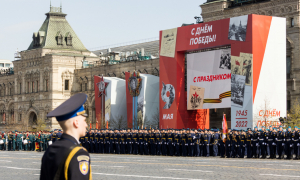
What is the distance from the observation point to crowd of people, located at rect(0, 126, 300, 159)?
26656 mm

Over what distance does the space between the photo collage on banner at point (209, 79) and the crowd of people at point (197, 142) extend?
12319mm

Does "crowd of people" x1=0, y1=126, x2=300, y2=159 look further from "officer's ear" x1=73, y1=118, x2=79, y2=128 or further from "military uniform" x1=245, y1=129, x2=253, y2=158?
"officer's ear" x1=73, y1=118, x2=79, y2=128

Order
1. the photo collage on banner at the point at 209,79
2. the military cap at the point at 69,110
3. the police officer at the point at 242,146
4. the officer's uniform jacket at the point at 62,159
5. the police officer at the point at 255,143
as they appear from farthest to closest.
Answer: the photo collage on banner at the point at 209,79 < the police officer at the point at 242,146 < the police officer at the point at 255,143 < the military cap at the point at 69,110 < the officer's uniform jacket at the point at 62,159

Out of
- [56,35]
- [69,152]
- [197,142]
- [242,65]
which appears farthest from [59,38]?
[69,152]

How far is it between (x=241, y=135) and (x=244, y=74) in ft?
49.8

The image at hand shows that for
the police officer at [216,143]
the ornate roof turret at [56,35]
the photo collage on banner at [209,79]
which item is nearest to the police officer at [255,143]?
the police officer at [216,143]

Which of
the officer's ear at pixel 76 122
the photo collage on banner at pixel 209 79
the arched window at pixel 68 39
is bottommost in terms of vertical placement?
the officer's ear at pixel 76 122

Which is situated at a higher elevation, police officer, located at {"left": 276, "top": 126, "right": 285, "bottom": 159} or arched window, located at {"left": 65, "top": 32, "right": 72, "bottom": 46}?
arched window, located at {"left": 65, "top": 32, "right": 72, "bottom": 46}

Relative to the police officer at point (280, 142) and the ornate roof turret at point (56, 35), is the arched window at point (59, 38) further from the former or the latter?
the police officer at point (280, 142)

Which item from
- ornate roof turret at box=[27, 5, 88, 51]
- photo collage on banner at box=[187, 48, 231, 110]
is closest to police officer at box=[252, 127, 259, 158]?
photo collage on banner at box=[187, 48, 231, 110]

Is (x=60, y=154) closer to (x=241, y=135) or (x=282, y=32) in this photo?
(x=241, y=135)

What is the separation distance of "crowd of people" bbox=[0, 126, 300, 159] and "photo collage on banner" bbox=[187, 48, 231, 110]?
12.3 metres

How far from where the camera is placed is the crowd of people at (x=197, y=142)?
1049 inches

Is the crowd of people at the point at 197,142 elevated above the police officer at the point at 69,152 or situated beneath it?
situated beneath
